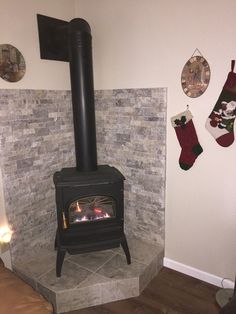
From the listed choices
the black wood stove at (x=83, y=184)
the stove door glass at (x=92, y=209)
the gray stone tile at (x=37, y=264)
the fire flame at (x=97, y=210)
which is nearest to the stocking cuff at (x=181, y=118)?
the black wood stove at (x=83, y=184)

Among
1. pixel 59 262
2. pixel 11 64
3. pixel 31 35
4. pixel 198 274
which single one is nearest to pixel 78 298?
pixel 59 262

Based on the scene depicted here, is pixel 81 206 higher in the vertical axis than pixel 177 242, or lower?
higher

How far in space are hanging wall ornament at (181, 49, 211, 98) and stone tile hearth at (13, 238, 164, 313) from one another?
1.40m

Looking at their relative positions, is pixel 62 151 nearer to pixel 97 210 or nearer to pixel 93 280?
pixel 97 210

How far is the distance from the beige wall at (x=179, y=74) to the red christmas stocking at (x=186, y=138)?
4 centimetres

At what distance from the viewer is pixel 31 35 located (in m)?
2.13

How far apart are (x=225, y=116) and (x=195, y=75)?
38cm

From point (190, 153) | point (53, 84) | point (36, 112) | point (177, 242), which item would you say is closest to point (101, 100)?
point (53, 84)

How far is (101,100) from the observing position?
2.55 meters

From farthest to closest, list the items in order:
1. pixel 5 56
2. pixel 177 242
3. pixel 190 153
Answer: pixel 177 242
pixel 190 153
pixel 5 56

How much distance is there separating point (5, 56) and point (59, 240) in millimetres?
1449

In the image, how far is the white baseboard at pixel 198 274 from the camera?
2129 mm

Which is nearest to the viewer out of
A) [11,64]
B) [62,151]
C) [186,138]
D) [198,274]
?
[11,64]

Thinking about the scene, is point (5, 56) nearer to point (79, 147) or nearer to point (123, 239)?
point (79, 147)
